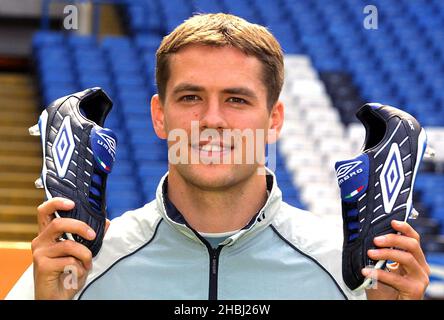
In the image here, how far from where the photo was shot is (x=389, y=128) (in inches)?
77.5

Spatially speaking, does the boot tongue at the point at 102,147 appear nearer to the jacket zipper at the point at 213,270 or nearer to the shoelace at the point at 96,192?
the shoelace at the point at 96,192

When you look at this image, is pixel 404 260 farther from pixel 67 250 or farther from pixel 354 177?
pixel 67 250

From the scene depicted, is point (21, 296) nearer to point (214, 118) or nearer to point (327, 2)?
point (214, 118)

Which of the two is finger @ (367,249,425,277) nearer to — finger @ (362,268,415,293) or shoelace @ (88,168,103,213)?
finger @ (362,268,415,293)

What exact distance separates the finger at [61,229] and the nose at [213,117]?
32cm

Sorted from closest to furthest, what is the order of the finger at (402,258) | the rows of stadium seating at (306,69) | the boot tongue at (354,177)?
the finger at (402,258), the boot tongue at (354,177), the rows of stadium seating at (306,69)

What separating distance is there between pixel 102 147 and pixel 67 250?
9.8 inches

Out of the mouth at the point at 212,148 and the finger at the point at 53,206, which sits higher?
the mouth at the point at 212,148

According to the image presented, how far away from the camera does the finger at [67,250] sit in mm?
1871

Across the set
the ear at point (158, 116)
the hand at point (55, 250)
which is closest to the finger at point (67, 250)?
the hand at point (55, 250)

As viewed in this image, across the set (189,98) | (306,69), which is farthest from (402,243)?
(306,69)

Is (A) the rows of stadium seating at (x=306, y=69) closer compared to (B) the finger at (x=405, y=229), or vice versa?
(B) the finger at (x=405, y=229)

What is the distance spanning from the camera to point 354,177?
1.95m

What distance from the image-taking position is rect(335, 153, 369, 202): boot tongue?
195cm
